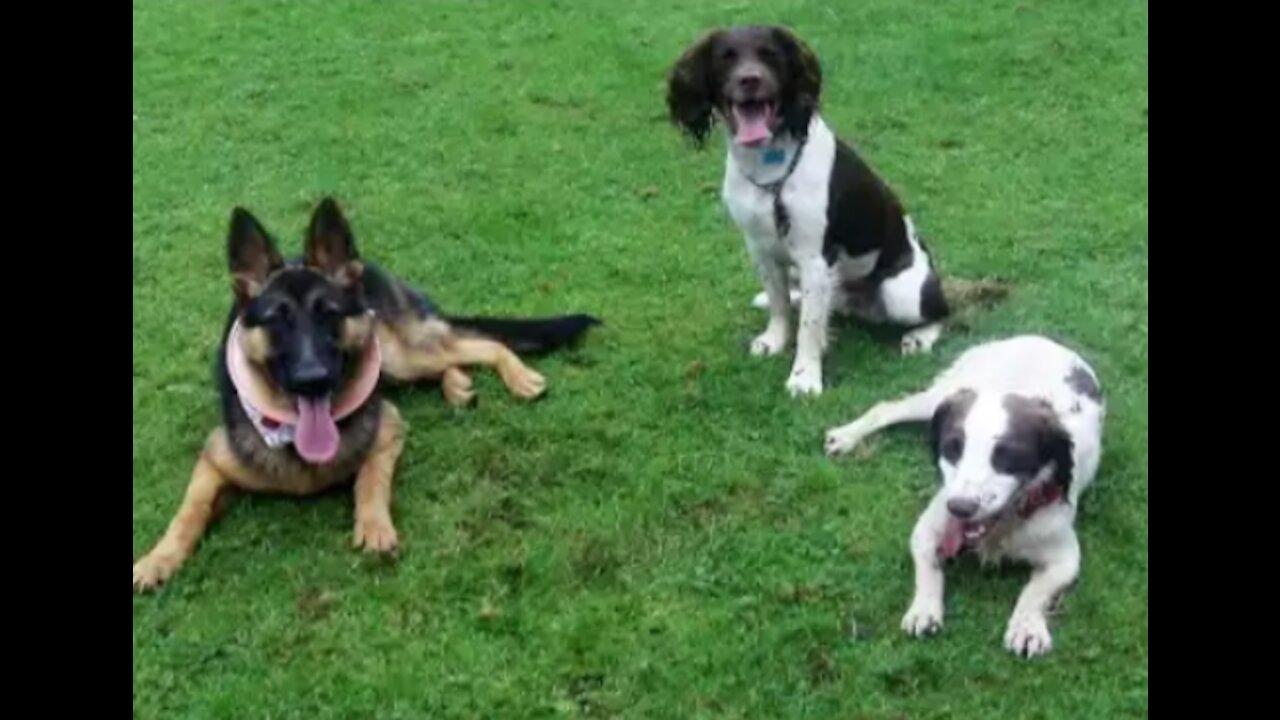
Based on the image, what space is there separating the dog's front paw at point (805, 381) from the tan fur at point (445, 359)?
3.03ft

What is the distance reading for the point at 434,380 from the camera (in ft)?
19.0

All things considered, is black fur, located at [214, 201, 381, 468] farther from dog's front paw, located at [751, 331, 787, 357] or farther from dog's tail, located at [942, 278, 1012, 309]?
dog's tail, located at [942, 278, 1012, 309]

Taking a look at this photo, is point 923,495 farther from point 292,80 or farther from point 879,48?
point 292,80

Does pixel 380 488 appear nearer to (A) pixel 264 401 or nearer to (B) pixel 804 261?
(A) pixel 264 401

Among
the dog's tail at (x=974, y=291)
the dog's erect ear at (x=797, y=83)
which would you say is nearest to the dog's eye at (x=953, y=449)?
the dog's erect ear at (x=797, y=83)

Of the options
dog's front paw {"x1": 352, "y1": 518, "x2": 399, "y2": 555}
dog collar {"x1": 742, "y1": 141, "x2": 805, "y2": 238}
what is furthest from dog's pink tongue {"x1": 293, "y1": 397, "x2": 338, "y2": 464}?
dog collar {"x1": 742, "y1": 141, "x2": 805, "y2": 238}

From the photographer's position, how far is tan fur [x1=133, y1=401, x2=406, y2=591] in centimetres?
470

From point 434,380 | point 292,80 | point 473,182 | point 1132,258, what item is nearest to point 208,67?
point 292,80

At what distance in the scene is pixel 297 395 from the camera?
4.81m

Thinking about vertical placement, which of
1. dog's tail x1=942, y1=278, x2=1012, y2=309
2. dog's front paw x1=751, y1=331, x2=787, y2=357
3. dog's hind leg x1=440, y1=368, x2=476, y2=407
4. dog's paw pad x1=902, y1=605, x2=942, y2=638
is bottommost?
dog's tail x1=942, y1=278, x2=1012, y2=309

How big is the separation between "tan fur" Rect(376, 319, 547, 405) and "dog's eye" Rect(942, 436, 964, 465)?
1.86 m

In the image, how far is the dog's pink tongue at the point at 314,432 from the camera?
15.9 feet

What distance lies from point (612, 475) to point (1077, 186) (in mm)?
3639

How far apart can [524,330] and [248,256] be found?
135 cm
